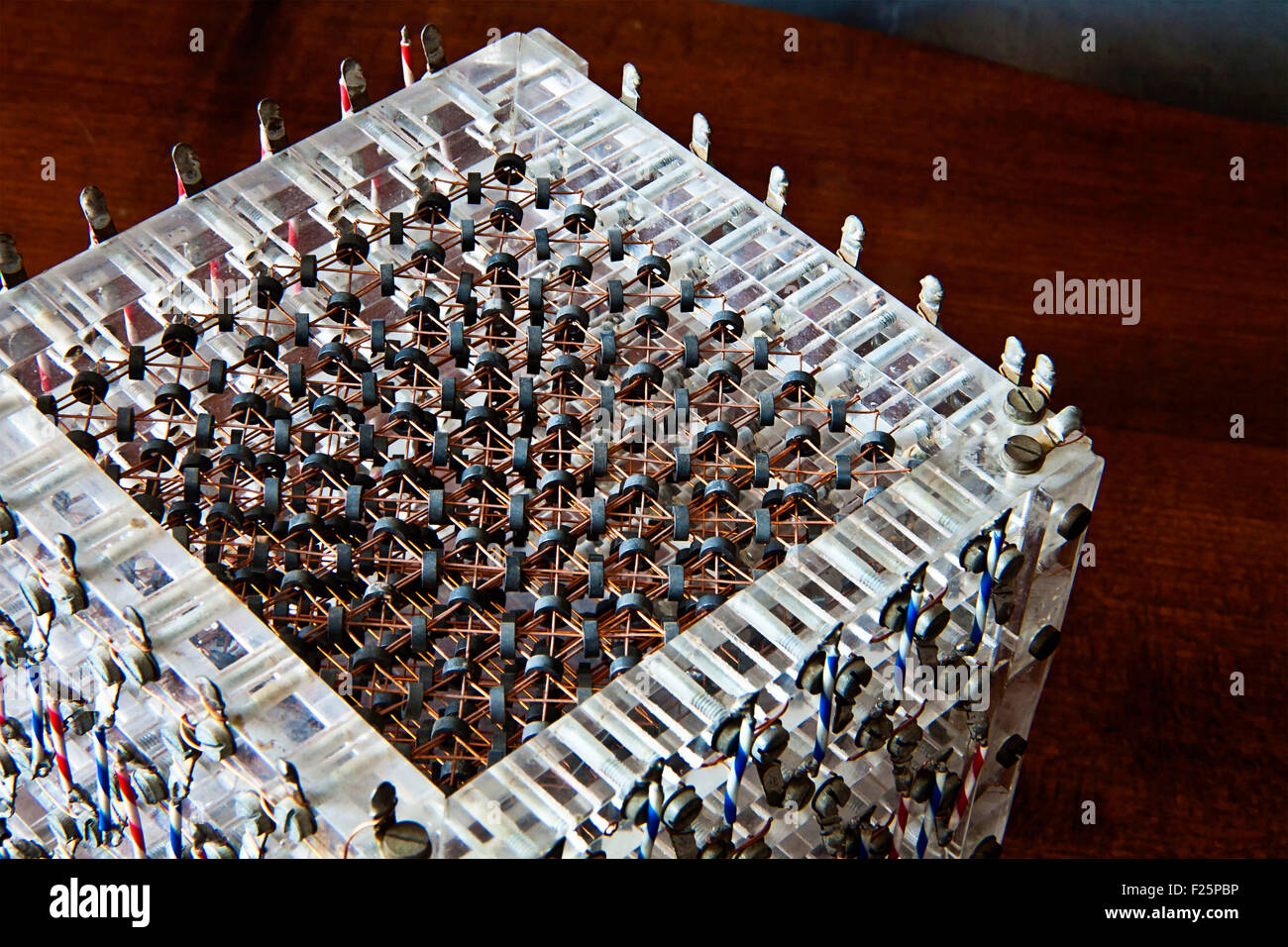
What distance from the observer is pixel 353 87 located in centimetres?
335

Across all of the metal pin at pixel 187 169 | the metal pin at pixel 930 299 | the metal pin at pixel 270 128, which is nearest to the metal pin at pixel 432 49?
the metal pin at pixel 270 128

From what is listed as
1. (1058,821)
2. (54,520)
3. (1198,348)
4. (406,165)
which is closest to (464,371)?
(406,165)

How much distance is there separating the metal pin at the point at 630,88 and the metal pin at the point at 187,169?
665mm

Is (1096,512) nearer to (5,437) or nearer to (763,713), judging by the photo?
(763,713)

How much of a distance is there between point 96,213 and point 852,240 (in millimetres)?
1099

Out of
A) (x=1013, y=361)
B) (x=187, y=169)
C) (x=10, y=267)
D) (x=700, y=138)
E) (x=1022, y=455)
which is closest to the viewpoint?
(x=1022, y=455)

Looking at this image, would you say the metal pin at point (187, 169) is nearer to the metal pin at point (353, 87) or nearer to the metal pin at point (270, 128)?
the metal pin at point (270, 128)

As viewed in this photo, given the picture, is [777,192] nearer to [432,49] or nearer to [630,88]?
[630,88]

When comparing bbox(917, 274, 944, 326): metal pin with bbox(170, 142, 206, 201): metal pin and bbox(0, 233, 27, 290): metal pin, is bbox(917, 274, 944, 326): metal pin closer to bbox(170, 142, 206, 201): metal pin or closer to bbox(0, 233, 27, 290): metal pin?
bbox(170, 142, 206, 201): metal pin

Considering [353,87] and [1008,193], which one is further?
[1008,193]

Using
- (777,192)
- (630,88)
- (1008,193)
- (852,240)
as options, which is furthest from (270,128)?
(1008,193)

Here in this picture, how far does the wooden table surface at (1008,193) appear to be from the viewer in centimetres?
366

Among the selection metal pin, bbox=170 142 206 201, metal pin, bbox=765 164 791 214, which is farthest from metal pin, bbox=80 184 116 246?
metal pin, bbox=765 164 791 214

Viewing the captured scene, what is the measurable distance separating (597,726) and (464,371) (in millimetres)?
709
